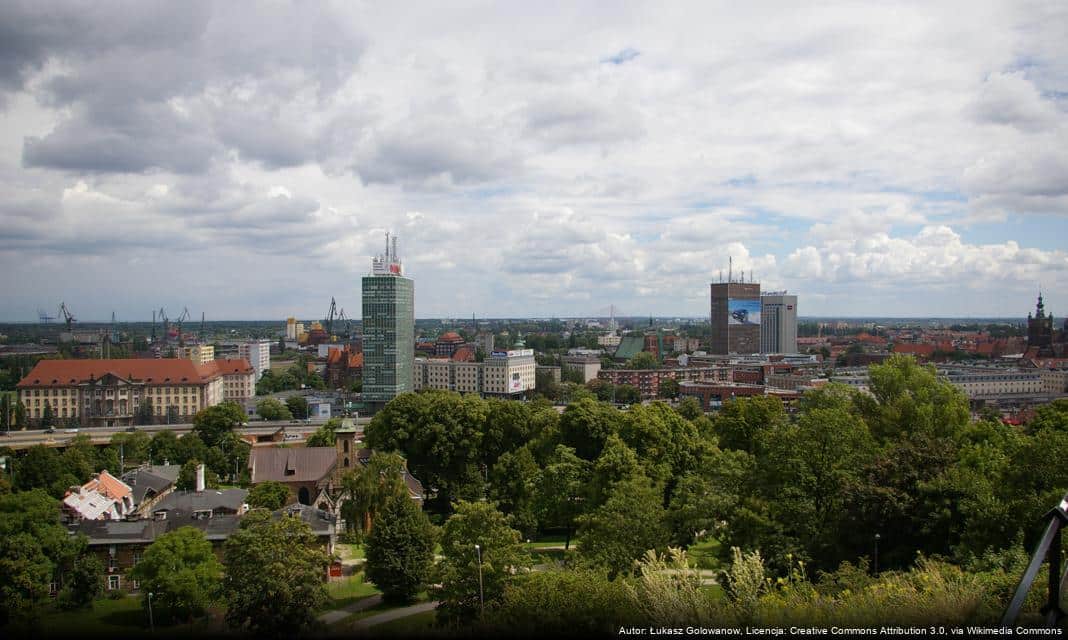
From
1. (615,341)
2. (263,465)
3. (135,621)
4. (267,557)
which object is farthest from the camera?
(615,341)

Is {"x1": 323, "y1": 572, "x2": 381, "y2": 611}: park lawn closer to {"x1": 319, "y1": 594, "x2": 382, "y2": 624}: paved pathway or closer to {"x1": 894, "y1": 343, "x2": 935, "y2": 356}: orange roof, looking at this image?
{"x1": 319, "y1": 594, "x2": 382, "y2": 624}: paved pathway

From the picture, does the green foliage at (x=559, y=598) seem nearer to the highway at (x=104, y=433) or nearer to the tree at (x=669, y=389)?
the highway at (x=104, y=433)

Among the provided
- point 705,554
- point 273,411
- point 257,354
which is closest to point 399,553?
point 705,554

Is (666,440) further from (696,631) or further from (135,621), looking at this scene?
(696,631)

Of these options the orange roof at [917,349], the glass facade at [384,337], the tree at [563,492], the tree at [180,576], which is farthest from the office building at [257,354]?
the tree at [180,576]

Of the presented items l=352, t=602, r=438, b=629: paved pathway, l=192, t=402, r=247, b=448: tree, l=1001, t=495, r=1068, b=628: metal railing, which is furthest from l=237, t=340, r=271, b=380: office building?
l=1001, t=495, r=1068, b=628: metal railing

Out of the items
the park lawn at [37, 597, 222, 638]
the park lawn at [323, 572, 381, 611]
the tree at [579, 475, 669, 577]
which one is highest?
the tree at [579, 475, 669, 577]

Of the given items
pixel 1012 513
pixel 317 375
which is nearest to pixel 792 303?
pixel 317 375
